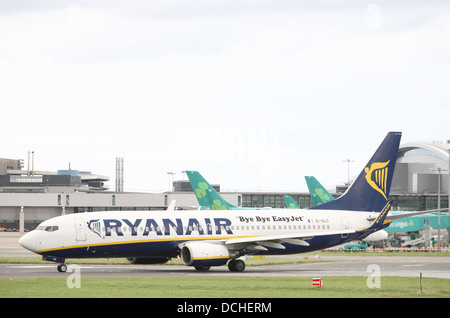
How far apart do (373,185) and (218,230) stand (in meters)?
14.4

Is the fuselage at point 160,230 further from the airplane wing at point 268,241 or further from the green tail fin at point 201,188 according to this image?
the green tail fin at point 201,188

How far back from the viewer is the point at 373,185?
199 ft

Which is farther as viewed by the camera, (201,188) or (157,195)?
(157,195)

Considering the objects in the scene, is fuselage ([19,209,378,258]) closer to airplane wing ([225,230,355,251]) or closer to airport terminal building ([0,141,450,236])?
airplane wing ([225,230,355,251])

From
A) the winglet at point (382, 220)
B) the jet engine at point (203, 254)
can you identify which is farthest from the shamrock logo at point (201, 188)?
the jet engine at point (203, 254)

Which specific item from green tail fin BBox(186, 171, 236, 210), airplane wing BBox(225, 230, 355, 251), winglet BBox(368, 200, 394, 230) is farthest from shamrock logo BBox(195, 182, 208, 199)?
airplane wing BBox(225, 230, 355, 251)

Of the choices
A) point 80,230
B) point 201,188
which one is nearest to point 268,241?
point 80,230

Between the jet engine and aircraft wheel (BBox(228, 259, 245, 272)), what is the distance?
985mm

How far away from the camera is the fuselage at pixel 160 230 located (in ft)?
163

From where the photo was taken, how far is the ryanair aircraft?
4991 cm

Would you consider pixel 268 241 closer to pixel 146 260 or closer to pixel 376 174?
pixel 146 260

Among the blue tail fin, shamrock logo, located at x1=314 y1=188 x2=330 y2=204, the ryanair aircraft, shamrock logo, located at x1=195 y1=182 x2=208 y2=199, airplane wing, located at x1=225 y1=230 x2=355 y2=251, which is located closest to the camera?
the ryanair aircraft
